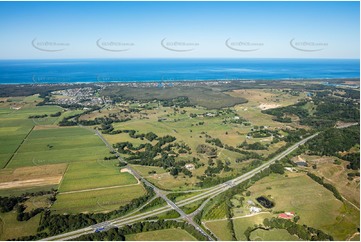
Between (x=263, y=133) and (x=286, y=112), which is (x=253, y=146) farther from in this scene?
(x=286, y=112)

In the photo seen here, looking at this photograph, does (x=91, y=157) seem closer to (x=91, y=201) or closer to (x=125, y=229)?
(x=91, y=201)

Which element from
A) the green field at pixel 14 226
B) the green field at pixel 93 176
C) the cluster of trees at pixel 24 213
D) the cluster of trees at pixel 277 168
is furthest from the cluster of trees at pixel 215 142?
the green field at pixel 14 226

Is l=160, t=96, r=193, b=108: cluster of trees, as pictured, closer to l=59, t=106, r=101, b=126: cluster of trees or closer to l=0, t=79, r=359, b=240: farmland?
l=0, t=79, r=359, b=240: farmland

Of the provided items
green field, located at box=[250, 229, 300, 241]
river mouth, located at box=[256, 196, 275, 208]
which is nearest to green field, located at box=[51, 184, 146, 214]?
river mouth, located at box=[256, 196, 275, 208]

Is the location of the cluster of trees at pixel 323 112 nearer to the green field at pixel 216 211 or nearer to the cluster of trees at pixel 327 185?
the cluster of trees at pixel 327 185

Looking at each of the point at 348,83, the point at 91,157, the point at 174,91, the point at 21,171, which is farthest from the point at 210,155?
the point at 348,83
